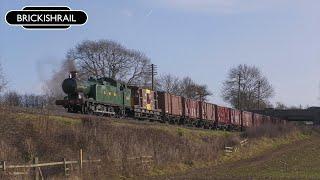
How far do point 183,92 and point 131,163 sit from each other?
96.8 m

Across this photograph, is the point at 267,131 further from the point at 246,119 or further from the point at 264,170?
the point at 264,170

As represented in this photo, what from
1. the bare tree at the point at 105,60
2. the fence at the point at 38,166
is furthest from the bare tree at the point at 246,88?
the fence at the point at 38,166

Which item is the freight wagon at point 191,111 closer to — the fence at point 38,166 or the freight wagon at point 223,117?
the freight wagon at point 223,117

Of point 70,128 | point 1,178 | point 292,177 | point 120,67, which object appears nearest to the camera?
point 1,178

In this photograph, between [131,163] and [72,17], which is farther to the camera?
[131,163]

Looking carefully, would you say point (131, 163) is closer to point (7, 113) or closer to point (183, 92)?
point (7, 113)

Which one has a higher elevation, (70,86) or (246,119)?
(70,86)

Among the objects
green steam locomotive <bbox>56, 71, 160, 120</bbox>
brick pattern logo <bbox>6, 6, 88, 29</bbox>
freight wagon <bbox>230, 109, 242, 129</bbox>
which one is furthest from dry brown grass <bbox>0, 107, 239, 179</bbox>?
freight wagon <bbox>230, 109, 242, 129</bbox>

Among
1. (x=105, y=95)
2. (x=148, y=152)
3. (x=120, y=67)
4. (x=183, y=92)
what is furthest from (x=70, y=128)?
(x=183, y=92)

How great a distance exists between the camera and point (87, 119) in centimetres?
3222

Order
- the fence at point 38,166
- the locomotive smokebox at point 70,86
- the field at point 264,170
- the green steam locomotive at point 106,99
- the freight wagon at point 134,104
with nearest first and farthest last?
the fence at point 38,166
the field at point 264,170
the green steam locomotive at point 106,99
the locomotive smokebox at point 70,86
the freight wagon at point 134,104

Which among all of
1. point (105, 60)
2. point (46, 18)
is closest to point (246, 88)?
point (105, 60)

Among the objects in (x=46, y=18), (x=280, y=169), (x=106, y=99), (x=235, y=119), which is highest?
(x=46, y=18)

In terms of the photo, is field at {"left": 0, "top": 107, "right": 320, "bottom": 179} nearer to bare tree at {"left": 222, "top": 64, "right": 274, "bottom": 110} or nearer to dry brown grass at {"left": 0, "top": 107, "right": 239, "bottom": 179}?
dry brown grass at {"left": 0, "top": 107, "right": 239, "bottom": 179}
